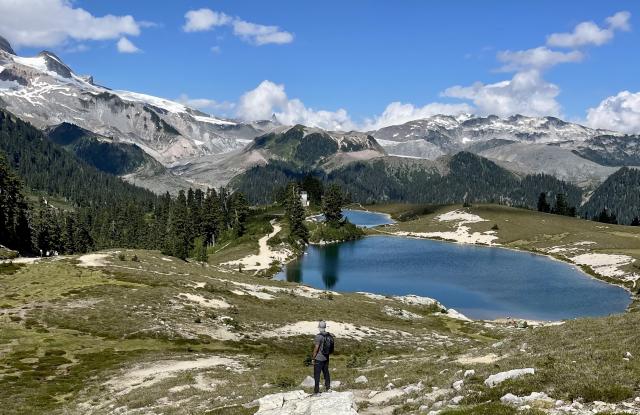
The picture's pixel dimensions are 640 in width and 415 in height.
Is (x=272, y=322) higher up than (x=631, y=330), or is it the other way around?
Result: (x=631, y=330)

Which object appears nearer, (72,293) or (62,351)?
(62,351)

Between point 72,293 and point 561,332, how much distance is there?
60741 millimetres

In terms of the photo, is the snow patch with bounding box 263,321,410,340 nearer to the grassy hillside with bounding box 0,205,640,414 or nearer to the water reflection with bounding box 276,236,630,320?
the grassy hillside with bounding box 0,205,640,414

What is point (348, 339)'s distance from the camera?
208 ft

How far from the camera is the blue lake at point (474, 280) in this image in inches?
4633

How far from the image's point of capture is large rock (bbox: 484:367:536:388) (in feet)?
81.0

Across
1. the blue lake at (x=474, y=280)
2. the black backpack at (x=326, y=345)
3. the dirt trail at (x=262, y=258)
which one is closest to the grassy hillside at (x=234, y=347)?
the black backpack at (x=326, y=345)

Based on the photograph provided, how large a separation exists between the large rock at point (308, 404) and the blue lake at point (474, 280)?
8920 centimetres

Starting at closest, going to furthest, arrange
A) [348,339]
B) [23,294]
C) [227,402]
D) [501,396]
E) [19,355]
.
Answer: [501,396] → [227,402] → [19,355] → [348,339] → [23,294]

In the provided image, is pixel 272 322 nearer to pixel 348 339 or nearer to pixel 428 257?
pixel 348 339

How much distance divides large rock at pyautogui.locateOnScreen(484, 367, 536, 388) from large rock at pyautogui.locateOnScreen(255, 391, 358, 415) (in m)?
6.75

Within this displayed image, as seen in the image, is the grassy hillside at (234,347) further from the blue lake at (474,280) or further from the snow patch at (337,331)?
the blue lake at (474,280)

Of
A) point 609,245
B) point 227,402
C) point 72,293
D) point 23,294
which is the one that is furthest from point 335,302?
point 609,245

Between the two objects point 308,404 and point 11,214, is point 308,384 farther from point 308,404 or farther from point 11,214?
point 11,214
